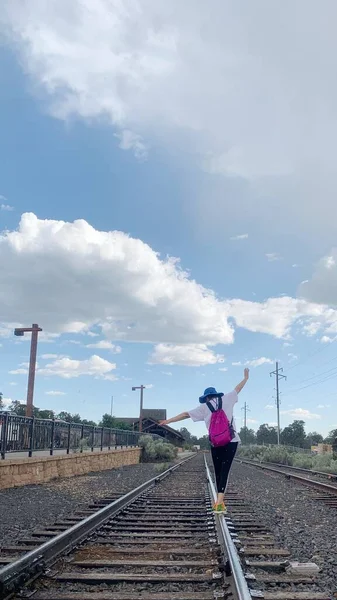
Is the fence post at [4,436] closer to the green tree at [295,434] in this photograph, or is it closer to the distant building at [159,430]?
the distant building at [159,430]

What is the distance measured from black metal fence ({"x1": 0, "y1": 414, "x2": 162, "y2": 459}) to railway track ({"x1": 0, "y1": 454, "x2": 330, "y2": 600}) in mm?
6810

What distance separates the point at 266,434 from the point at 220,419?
128850 millimetres

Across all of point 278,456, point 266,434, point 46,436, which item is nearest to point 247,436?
point 266,434

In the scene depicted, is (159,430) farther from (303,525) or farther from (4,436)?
(303,525)

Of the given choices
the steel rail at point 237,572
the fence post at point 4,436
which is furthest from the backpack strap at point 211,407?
the fence post at point 4,436

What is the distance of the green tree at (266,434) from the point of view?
12762cm

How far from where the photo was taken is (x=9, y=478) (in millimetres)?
12695

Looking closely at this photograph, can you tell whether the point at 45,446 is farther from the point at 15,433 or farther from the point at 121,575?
the point at 121,575

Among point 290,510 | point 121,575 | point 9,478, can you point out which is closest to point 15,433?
point 9,478

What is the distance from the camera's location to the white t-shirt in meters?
6.65

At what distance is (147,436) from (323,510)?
2818 centimetres

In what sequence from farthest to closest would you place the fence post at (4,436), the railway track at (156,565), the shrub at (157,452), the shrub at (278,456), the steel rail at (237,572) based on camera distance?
the shrub at (278,456), the shrub at (157,452), the fence post at (4,436), the railway track at (156,565), the steel rail at (237,572)

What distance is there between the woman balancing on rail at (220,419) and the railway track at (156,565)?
74 centimetres

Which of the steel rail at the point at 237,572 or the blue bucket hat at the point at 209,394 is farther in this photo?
the blue bucket hat at the point at 209,394
